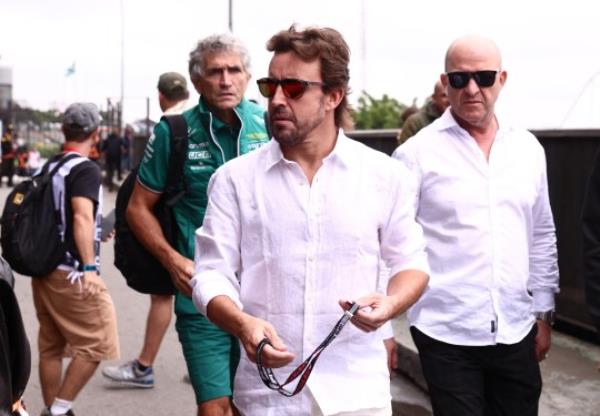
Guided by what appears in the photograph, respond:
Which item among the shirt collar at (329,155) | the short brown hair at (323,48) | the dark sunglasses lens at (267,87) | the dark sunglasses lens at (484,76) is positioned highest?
the short brown hair at (323,48)

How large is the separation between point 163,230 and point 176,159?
0.31 metres

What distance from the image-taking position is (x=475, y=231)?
14.4ft

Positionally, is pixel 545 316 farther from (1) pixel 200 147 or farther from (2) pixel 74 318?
(2) pixel 74 318

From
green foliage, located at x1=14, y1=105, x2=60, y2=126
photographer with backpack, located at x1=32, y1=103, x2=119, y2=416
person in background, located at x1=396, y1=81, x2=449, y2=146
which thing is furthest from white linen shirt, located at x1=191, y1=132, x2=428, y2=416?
green foliage, located at x1=14, y1=105, x2=60, y2=126

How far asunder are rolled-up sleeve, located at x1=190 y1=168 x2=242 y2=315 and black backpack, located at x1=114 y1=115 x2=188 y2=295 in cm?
134

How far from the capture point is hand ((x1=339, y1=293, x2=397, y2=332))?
3.00 meters

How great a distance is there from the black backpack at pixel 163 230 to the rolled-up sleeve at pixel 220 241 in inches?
52.8

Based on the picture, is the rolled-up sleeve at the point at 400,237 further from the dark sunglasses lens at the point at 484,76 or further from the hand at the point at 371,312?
the dark sunglasses lens at the point at 484,76

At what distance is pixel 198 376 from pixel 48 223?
2.12m

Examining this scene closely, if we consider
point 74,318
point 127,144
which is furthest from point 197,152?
point 127,144

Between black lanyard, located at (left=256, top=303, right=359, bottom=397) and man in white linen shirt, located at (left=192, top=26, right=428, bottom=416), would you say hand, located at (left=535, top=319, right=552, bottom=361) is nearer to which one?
man in white linen shirt, located at (left=192, top=26, right=428, bottom=416)

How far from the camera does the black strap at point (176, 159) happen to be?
15.5 feet

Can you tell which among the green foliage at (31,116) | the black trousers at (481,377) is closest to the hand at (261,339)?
the black trousers at (481,377)

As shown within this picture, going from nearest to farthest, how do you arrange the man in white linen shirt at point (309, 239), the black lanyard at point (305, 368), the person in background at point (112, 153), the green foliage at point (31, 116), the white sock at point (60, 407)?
the black lanyard at point (305, 368) → the man in white linen shirt at point (309, 239) → the white sock at point (60, 407) → the person in background at point (112, 153) → the green foliage at point (31, 116)
